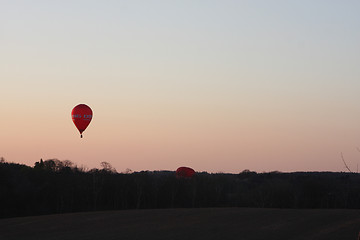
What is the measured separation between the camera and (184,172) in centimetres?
9844

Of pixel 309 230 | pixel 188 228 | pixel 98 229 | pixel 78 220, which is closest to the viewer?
pixel 309 230

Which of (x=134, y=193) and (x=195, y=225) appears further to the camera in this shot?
(x=134, y=193)

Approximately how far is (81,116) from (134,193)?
3626 centimetres

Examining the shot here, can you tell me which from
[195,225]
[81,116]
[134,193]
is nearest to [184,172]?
[134,193]

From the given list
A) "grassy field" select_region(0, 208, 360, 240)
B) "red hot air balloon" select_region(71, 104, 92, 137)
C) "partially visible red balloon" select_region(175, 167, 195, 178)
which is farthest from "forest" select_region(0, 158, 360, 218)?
"red hot air balloon" select_region(71, 104, 92, 137)

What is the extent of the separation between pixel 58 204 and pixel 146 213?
83.6 feet

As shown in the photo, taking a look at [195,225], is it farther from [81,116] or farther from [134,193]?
[134,193]

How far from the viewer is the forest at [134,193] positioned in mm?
80812

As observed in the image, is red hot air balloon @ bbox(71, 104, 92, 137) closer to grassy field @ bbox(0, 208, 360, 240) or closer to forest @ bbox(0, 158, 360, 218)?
grassy field @ bbox(0, 208, 360, 240)

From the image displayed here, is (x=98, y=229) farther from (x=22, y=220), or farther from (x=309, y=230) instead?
(x=309, y=230)

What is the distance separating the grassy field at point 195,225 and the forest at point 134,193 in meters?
19.0

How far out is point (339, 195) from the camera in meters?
85.9

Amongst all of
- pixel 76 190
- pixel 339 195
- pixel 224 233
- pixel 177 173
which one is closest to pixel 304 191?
pixel 339 195

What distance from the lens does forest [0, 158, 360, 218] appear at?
8081 cm
